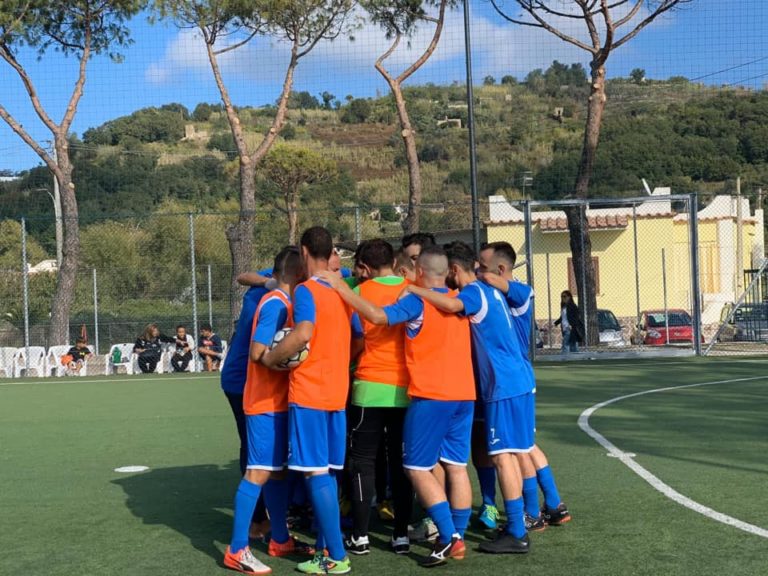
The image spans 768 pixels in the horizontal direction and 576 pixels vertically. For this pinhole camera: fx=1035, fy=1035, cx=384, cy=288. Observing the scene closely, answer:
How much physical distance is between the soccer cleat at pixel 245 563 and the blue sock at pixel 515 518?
4.58ft

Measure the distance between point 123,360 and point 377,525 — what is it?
1529 cm

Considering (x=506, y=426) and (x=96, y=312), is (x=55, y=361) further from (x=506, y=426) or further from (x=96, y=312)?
(x=506, y=426)

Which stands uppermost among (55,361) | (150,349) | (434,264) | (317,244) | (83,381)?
(317,244)

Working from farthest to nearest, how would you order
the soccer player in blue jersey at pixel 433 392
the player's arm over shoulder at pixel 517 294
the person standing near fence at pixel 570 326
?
the person standing near fence at pixel 570 326, the player's arm over shoulder at pixel 517 294, the soccer player in blue jersey at pixel 433 392

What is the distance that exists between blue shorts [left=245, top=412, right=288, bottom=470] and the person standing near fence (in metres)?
15.1

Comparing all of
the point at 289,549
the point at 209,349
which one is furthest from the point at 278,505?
the point at 209,349

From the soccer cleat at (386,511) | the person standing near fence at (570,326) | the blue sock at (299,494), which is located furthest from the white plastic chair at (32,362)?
the soccer cleat at (386,511)

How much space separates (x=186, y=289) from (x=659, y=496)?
52.4ft

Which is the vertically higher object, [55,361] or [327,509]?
[327,509]

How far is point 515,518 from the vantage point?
233 inches

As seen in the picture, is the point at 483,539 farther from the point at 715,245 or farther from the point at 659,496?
A: the point at 715,245

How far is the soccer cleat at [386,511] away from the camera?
681cm

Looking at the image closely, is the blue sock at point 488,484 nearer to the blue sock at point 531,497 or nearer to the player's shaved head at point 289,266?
the blue sock at point 531,497

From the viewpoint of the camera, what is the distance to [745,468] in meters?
8.19
